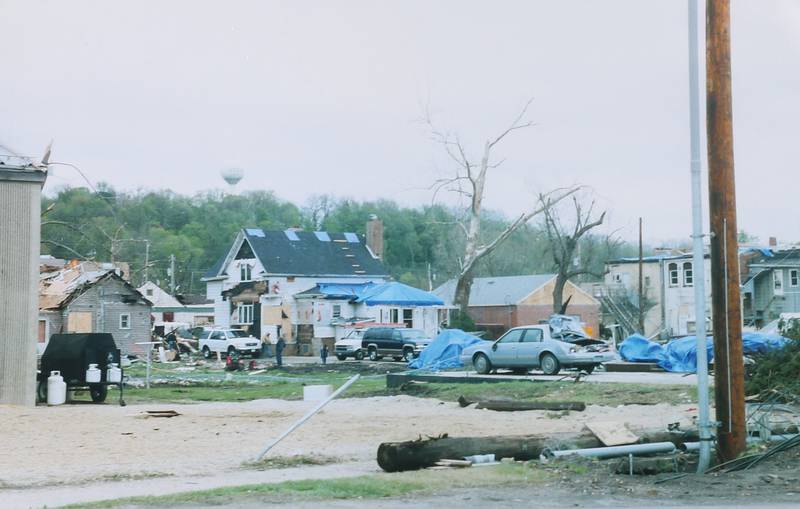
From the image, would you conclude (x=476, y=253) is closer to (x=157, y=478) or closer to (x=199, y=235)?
(x=157, y=478)

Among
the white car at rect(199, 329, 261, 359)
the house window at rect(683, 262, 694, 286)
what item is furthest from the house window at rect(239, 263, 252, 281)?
the house window at rect(683, 262, 694, 286)

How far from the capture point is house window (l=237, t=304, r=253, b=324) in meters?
71.2

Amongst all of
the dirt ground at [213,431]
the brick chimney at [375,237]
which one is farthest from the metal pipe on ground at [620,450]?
the brick chimney at [375,237]

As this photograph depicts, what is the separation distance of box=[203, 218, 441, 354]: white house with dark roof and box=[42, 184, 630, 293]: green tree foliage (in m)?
22.5

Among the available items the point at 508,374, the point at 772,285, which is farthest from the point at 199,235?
the point at 508,374

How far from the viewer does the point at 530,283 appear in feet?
249

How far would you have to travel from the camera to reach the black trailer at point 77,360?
28.3 metres

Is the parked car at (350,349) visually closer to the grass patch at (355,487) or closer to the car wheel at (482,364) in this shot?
the car wheel at (482,364)

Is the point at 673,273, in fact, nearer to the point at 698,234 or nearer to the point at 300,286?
the point at 300,286

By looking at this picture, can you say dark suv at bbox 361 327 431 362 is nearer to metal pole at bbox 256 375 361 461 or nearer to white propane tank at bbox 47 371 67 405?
white propane tank at bbox 47 371 67 405

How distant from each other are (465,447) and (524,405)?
8.78 m

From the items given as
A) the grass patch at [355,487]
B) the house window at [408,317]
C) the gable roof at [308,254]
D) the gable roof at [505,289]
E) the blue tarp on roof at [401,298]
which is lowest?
the grass patch at [355,487]

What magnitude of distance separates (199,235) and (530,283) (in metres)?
48.7

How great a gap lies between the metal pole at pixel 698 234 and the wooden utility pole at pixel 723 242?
19 centimetres
